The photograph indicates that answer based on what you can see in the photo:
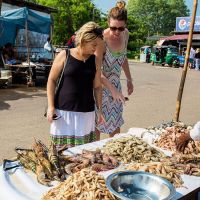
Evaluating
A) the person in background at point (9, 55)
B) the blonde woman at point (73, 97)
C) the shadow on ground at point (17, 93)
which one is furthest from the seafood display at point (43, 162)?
the person in background at point (9, 55)

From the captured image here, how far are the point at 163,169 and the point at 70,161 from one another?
744 millimetres

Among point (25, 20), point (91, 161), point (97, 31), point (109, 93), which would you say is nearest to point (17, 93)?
point (25, 20)

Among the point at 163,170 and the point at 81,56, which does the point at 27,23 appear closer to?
the point at 81,56

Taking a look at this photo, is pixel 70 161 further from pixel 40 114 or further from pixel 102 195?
pixel 40 114

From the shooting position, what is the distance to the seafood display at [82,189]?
2.32 metres

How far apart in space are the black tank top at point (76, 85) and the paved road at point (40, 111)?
86.8 inches

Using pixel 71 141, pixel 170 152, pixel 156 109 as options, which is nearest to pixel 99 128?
pixel 71 141

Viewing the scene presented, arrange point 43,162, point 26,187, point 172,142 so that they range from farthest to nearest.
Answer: point 172,142
point 43,162
point 26,187

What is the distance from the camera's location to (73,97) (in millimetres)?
3838

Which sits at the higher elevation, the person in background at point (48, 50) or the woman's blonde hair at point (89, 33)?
the woman's blonde hair at point (89, 33)

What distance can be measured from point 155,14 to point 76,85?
101237mm

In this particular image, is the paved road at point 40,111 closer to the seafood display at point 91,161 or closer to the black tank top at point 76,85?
the black tank top at point 76,85

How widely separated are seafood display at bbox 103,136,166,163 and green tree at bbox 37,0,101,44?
40955mm

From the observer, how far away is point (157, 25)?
333 ft
